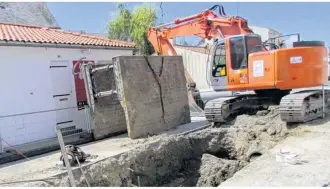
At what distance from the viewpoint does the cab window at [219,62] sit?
9.16 m

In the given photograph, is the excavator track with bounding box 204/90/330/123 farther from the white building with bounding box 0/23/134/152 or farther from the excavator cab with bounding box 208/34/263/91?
the white building with bounding box 0/23/134/152

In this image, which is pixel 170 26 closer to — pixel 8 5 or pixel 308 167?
pixel 308 167

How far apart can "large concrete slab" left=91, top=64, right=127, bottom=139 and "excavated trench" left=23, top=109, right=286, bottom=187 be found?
6.49 feet

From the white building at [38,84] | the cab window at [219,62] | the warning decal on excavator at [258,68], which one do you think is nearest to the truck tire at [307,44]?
the warning decal on excavator at [258,68]

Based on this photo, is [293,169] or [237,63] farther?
[237,63]

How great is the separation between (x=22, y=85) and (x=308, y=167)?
24.9ft

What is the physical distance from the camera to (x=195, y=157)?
8.34 meters

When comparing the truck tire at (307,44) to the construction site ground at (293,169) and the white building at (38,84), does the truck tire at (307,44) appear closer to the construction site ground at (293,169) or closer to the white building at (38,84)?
the construction site ground at (293,169)

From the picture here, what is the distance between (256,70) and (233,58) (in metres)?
0.82

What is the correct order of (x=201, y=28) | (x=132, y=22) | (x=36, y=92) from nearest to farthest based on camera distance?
(x=36, y=92) → (x=201, y=28) → (x=132, y=22)

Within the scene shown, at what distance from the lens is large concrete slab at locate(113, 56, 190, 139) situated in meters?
8.62

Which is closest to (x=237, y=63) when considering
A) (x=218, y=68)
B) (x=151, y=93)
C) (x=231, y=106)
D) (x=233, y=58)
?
(x=233, y=58)

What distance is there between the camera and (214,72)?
9.46 m

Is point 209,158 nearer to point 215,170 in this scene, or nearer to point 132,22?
point 215,170
